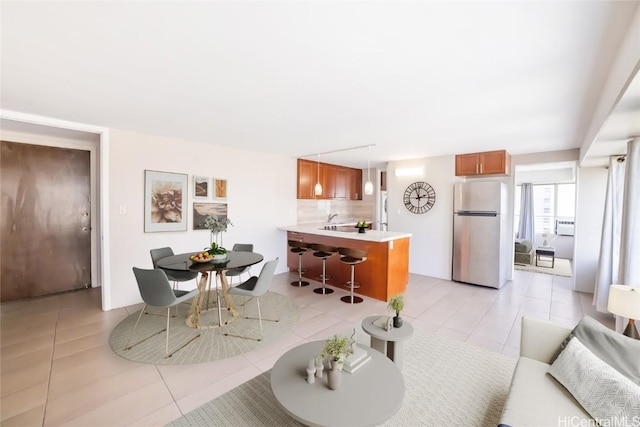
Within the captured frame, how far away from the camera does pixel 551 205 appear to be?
27.3 feet

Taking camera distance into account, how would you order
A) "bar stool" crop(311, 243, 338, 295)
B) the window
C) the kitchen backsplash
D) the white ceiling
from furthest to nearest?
the window < the kitchen backsplash < "bar stool" crop(311, 243, 338, 295) < the white ceiling

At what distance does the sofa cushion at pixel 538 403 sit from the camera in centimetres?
139

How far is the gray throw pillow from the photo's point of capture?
59.9 inches

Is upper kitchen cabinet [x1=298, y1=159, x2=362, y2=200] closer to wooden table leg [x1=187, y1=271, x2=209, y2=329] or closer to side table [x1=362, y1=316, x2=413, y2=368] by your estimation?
wooden table leg [x1=187, y1=271, x2=209, y2=329]

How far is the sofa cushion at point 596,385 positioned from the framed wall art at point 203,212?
457 cm

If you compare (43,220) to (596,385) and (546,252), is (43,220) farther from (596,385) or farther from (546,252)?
(546,252)

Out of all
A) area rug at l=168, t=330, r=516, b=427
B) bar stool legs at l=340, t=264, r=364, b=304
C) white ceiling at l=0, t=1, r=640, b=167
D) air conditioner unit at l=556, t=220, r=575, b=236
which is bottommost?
area rug at l=168, t=330, r=516, b=427

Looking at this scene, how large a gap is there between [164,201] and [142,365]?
2.47 meters

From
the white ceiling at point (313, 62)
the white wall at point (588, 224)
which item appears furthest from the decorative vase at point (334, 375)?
the white wall at point (588, 224)

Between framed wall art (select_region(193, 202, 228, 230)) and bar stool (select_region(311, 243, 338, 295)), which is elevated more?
framed wall art (select_region(193, 202, 228, 230))

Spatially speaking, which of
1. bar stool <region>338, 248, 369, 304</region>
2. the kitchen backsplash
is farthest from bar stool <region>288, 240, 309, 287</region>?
the kitchen backsplash

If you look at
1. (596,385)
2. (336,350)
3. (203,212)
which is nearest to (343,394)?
(336,350)

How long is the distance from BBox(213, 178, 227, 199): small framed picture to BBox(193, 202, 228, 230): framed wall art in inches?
6.2

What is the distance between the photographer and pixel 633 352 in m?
1.55
